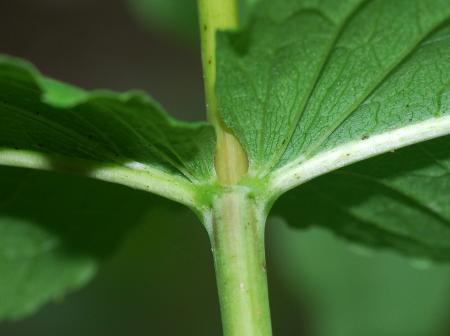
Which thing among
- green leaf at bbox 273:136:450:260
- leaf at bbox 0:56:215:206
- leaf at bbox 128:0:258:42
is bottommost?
green leaf at bbox 273:136:450:260

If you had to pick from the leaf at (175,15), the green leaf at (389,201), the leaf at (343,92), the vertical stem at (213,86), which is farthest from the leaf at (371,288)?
the vertical stem at (213,86)

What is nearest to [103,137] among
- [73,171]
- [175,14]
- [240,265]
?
[73,171]

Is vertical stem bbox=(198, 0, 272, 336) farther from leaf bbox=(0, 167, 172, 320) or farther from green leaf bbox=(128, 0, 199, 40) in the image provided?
green leaf bbox=(128, 0, 199, 40)

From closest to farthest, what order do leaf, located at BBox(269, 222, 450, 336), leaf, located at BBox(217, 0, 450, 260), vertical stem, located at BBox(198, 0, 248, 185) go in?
leaf, located at BBox(217, 0, 450, 260) < vertical stem, located at BBox(198, 0, 248, 185) < leaf, located at BBox(269, 222, 450, 336)

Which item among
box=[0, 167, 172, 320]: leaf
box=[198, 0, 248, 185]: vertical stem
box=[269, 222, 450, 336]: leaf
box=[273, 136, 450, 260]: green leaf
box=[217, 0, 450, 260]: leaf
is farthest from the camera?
box=[269, 222, 450, 336]: leaf

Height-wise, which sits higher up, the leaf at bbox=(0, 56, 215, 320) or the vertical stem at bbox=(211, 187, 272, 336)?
the leaf at bbox=(0, 56, 215, 320)

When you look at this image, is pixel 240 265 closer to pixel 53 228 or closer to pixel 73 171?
pixel 73 171

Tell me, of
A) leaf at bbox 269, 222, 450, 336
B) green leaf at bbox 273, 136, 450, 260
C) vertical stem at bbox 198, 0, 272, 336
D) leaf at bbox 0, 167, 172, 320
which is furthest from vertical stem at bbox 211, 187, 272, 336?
leaf at bbox 269, 222, 450, 336
